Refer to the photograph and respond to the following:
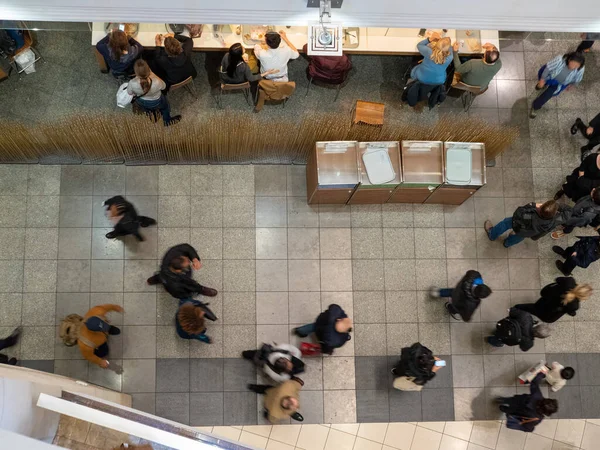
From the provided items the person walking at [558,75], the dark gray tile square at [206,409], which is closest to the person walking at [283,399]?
the dark gray tile square at [206,409]

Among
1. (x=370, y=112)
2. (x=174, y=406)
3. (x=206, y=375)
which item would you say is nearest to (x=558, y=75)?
(x=370, y=112)

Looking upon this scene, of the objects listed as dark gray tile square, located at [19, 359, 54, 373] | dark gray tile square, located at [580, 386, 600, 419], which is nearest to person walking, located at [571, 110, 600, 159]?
dark gray tile square, located at [580, 386, 600, 419]

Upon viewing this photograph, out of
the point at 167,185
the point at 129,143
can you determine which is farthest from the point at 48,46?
the point at 167,185

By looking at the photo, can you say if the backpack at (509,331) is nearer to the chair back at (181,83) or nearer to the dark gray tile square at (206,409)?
the dark gray tile square at (206,409)

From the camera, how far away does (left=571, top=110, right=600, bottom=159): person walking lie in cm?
682

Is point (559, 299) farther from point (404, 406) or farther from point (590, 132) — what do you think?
point (590, 132)

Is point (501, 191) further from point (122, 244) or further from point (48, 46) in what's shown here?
point (48, 46)

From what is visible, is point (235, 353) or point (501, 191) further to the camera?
point (501, 191)

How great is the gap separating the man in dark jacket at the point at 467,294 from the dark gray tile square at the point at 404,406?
1171 mm

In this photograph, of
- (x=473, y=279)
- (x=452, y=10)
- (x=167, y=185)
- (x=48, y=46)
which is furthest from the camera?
(x=48, y=46)

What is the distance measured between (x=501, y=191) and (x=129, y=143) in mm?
4928

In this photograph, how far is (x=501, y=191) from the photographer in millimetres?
7109

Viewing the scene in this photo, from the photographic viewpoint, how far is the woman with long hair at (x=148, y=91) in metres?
5.94

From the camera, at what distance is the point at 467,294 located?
5988mm
